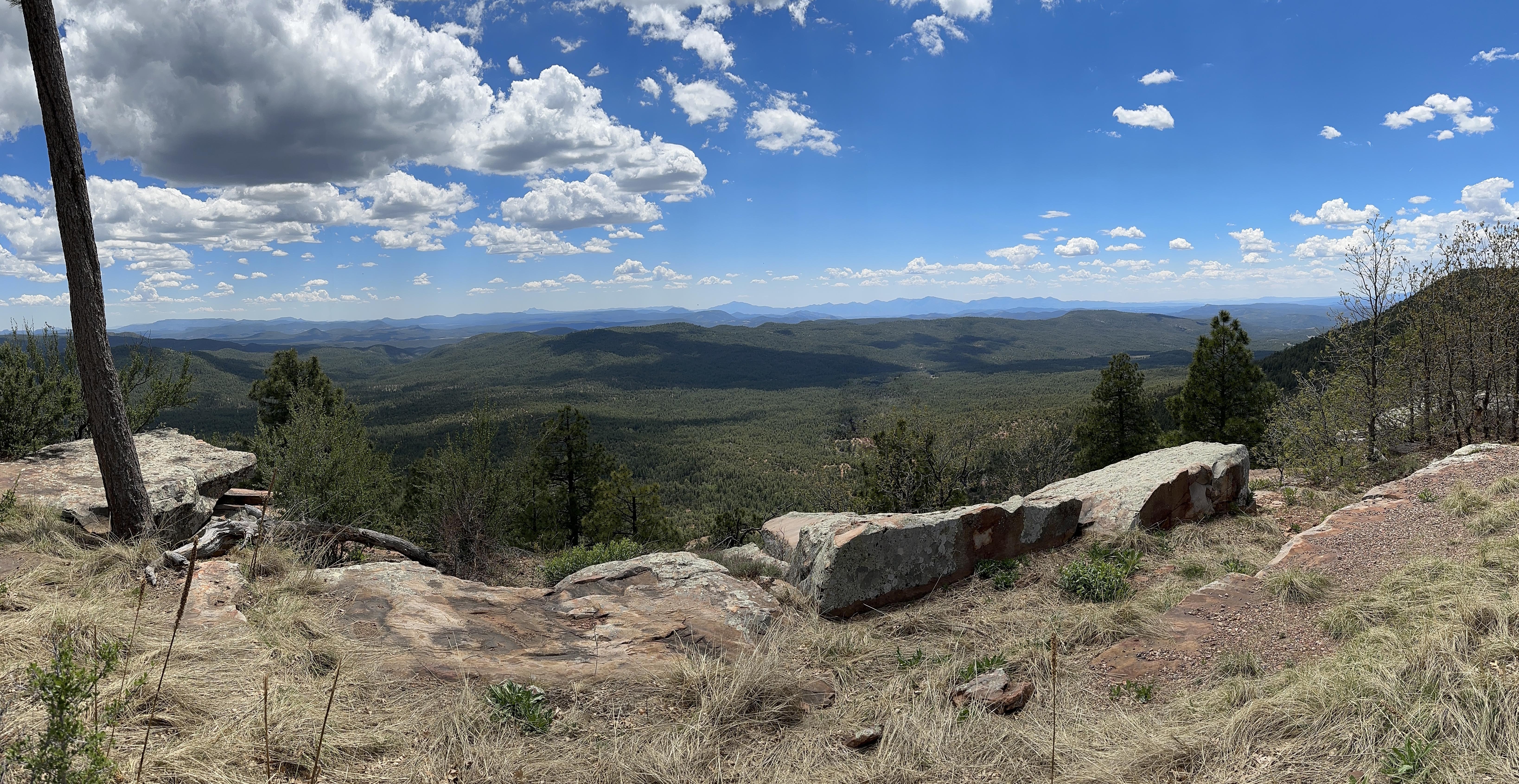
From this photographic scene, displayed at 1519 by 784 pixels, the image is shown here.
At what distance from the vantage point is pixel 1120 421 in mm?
28922

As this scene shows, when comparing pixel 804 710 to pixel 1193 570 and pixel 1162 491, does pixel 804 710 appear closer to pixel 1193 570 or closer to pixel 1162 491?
pixel 1193 570

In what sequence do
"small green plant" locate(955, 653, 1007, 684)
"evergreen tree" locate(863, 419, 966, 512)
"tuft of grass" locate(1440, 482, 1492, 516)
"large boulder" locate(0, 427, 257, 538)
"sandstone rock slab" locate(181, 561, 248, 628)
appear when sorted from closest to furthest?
"sandstone rock slab" locate(181, 561, 248, 628) < "small green plant" locate(955, 653, 1007, 684) < "large boulder" locate(0, 427, 257, 538) < "tuft of grass" locate(1440, 482, 1492, 516) < "evergreen tree" locate(863, 419, 966, 512)

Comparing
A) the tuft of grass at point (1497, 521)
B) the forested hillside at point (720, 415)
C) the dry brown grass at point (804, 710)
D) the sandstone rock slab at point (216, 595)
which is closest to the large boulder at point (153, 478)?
the dry brown grass at point (804, 710)

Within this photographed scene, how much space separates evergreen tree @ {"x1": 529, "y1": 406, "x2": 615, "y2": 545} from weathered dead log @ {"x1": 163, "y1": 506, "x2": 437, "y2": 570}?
16.8 metres

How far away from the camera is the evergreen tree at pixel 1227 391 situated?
25.5m

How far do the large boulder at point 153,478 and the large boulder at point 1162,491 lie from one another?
12.1m

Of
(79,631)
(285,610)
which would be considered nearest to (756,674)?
(285,610)

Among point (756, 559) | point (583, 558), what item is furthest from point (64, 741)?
point (756, 559)

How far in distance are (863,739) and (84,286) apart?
935cm

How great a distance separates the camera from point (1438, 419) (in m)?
15.3

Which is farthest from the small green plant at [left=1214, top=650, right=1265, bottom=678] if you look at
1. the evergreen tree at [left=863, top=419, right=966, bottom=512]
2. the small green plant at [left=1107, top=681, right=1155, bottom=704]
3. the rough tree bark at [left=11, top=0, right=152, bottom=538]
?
the evergreen tree at [left=863, top=419, right=966, bottom=512]

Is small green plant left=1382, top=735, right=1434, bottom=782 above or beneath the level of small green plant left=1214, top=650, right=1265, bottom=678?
above

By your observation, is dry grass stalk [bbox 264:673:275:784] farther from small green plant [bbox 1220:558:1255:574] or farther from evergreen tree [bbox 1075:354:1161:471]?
evergreen tree [bbox 1075:354:1161:471]

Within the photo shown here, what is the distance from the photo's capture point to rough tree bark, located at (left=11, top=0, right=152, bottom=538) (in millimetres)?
6602
